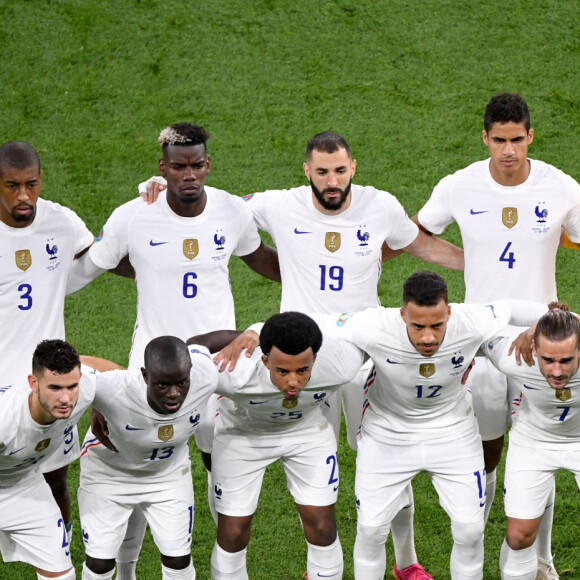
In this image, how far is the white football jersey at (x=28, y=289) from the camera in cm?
683

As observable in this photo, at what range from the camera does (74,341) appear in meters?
9.59

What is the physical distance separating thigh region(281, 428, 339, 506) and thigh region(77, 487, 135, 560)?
0.87m

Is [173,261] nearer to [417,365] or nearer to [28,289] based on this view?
[28,289]

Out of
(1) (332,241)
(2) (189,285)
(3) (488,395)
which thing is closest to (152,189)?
(2) (189,285)

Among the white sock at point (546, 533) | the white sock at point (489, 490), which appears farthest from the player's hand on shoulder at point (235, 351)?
the white sock at point (546, 533)

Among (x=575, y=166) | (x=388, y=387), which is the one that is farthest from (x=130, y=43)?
(x=388, y=387)

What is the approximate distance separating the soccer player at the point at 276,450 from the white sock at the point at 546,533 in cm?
127

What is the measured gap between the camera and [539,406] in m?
6.60

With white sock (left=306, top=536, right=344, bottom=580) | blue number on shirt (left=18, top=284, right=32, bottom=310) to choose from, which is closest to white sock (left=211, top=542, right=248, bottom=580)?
white sock (left=306, top=536, right=344, bottom=580)

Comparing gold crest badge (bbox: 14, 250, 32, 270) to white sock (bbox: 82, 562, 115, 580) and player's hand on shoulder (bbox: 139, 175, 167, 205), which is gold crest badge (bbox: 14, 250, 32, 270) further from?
white sock (bbox: 82, 562, 115, 580)

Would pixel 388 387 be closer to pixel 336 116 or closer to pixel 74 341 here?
pixel 74 341

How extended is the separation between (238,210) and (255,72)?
4969mm

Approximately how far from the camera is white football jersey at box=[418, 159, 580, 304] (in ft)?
23.3

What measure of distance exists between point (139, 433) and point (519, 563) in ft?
6.91
